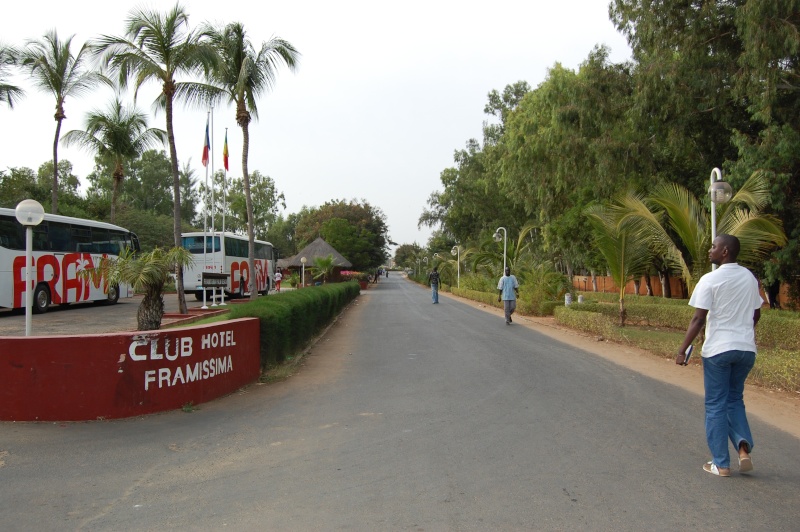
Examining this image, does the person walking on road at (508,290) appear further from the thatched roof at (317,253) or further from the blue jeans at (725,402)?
the thatched roof at (317,253)

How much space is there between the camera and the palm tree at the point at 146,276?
10.2 m

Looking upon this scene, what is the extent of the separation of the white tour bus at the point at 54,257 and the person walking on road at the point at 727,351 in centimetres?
1317

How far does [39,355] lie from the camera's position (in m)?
6.16

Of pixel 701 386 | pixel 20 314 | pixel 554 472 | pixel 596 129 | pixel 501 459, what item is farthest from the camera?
pixel 596 129

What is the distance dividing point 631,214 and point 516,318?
26.2 ft

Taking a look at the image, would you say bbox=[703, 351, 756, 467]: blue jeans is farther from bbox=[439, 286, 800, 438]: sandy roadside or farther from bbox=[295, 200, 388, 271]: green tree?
bbox=[295, 200, 388, 271]: green tree

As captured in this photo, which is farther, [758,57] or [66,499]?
[758,57]

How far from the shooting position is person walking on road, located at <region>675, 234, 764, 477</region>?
452 centimetres

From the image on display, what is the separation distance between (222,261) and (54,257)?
6.52 meters

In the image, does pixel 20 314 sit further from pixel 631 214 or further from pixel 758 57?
pixel 758 57

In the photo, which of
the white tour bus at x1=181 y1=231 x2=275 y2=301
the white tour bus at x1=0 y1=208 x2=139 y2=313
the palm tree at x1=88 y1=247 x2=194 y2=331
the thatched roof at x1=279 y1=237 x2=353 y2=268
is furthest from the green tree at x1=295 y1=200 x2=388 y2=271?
the palm tree at x1=88 y1=247 x2=194 y2=331

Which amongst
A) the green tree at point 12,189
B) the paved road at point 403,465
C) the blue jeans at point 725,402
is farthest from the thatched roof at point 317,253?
the blue jeans at point 725,402

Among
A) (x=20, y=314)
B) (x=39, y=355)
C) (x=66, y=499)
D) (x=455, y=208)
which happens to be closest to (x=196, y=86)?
(x=20, y=314)

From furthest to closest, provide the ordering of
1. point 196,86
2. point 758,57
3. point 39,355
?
point 196,86 → point 758,57 → point 39,355
